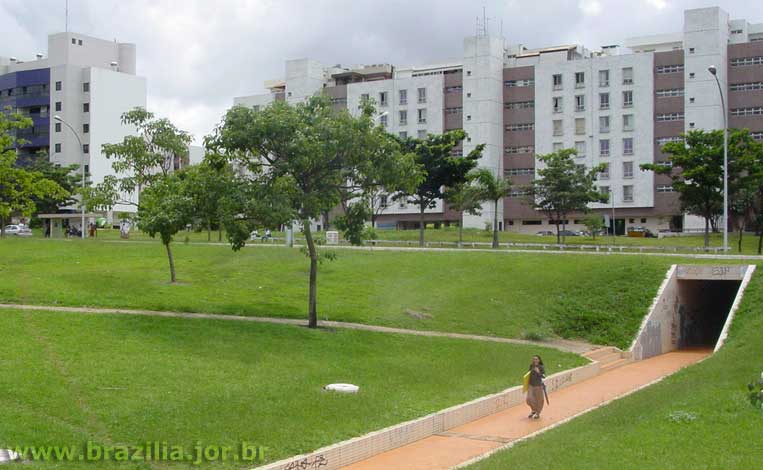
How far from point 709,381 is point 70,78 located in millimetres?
79301

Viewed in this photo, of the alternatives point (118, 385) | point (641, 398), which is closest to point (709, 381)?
point (641, 398)

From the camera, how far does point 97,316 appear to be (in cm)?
2164

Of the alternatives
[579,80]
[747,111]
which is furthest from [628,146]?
[747,111]

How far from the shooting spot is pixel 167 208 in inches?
964

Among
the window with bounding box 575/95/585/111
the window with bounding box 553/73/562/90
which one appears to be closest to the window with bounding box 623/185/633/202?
the window with bounding box 575/95/585/111

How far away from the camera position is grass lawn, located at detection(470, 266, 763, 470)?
11164 millimetres

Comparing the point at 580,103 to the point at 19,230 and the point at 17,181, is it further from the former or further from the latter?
the point at 17,181

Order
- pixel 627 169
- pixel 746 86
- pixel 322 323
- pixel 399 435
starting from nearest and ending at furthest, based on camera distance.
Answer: pixel 399 435 < pixel 322 323 < pixel 746 86 < pixel 627 169

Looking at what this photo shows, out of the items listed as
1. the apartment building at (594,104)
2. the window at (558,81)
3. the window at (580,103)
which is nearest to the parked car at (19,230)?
the apartment building at (594,104)

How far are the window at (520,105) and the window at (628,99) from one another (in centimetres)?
916

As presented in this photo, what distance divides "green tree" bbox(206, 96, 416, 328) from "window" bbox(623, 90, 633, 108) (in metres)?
60.1

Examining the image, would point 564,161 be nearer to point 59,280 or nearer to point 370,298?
point 370,298

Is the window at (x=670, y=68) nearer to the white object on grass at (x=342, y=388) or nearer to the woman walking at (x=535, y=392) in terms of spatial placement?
the woman walking at (x=535, y=392)

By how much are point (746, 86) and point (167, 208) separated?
6623 centimetres
